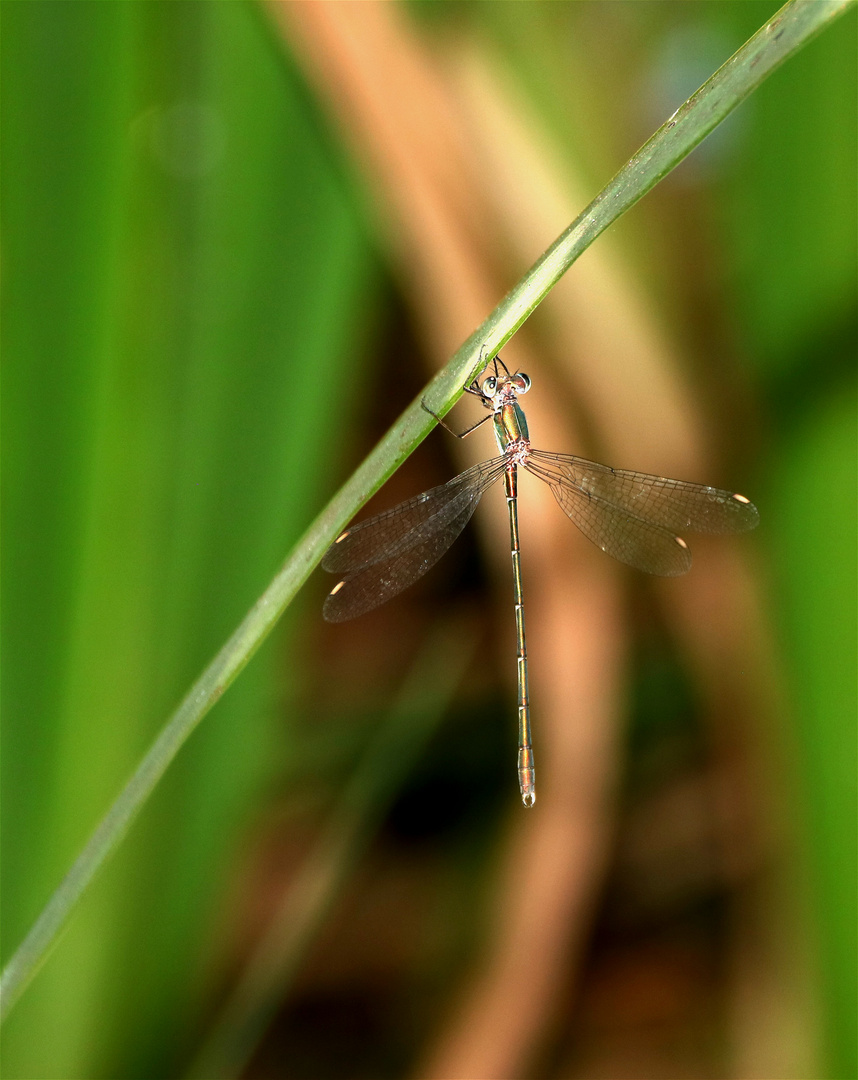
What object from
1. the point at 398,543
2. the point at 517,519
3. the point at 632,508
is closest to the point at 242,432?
the point at 398,543

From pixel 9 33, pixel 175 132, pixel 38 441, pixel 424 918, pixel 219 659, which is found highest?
pixel 175 132

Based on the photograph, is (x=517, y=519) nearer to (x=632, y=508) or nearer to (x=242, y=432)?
(x=632, y=508)

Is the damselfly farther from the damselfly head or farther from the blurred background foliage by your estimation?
the blurred background foliage

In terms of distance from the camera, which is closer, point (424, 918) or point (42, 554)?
point (42, 554)

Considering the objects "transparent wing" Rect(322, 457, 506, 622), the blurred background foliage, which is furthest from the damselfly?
the blurred background foliage

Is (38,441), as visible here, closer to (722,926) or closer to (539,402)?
(539,402)

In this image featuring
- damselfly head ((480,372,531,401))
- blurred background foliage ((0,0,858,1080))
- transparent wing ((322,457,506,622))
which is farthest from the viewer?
damselfly head ((480,372,531,401))

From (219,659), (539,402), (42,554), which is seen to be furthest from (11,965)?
(539,402)
